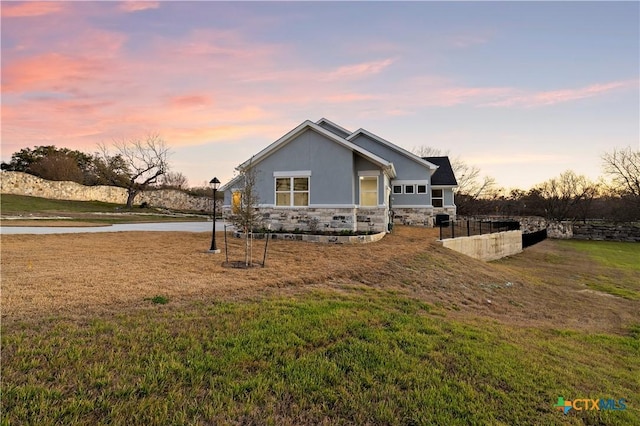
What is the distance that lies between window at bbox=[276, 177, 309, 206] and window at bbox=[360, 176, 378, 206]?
3.11m

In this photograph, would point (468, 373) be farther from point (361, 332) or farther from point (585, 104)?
point (585, 104)

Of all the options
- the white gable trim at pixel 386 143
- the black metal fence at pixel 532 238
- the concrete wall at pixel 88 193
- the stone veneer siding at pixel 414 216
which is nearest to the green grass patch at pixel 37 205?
the concrete wall at pixel 88 193

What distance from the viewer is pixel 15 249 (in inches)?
343

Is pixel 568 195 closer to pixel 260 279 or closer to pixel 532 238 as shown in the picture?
pixel 532 238

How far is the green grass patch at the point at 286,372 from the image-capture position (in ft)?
8.30

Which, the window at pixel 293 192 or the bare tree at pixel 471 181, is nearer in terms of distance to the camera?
the window at pixel 293 192

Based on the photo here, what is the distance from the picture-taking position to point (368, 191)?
15375 mm

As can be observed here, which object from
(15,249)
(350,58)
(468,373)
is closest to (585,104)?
(350,58)

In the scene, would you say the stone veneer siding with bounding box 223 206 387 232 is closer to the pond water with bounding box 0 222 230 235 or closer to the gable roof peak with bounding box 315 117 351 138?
the pond water with bounding box 0 222 230 235

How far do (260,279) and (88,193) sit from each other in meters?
35.1

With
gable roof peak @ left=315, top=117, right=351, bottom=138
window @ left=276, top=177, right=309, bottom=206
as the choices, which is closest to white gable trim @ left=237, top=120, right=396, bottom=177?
window @ left=276, top=177, right=309, bottom=206

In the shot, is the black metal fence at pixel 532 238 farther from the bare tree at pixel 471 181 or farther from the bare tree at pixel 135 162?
the bare tree at pixel 135 162

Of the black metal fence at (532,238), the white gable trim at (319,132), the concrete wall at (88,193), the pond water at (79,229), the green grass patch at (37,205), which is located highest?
the white gable trim at (319,132)

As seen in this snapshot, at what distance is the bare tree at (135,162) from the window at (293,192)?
27.3m
